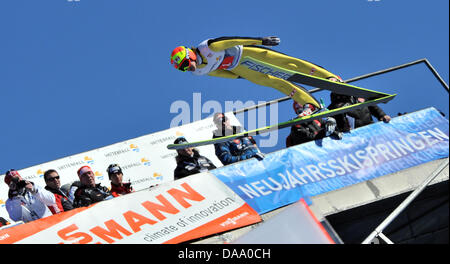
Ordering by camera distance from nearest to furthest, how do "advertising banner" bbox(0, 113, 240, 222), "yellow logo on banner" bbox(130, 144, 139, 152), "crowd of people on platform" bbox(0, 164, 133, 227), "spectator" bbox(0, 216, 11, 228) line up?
"crowd of people on platform" bbox(0, 164, 133, 227) < "spectator" bbox(0, 216, 11, 228) < "advertising banner" bbox(0, 113, 240, 222) < "yellow logo on banner" bbox(130, 144, 139, 152)

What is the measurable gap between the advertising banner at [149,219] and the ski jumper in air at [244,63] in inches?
88.5

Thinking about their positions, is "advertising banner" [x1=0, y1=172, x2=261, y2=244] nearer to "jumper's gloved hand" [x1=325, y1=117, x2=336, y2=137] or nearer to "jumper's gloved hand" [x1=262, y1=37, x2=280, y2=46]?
"jumper's gloved hand" [x1=325, y1=117, x2=336, y2=137]

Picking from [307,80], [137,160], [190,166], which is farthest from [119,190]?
[307,80]

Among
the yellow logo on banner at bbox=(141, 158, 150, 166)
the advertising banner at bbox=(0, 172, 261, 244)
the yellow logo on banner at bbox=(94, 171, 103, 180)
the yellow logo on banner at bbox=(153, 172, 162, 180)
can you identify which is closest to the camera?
the advertising banner at bbox=(0, 172, 261, 244)

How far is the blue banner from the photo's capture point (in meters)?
8.24

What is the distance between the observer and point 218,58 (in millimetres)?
9625

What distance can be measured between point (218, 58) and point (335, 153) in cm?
227

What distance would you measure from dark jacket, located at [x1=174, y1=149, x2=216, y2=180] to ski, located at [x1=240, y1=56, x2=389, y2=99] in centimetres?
186

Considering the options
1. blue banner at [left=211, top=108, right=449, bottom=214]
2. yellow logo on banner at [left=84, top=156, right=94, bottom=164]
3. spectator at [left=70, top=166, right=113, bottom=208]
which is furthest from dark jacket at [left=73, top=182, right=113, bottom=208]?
yellow logo on banner at [left=84, top=156, right=94, bottom=164]

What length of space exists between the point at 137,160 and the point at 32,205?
10.6 feet

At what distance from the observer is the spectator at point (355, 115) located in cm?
943

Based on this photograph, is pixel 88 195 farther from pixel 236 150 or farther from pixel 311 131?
pixel 311 131
